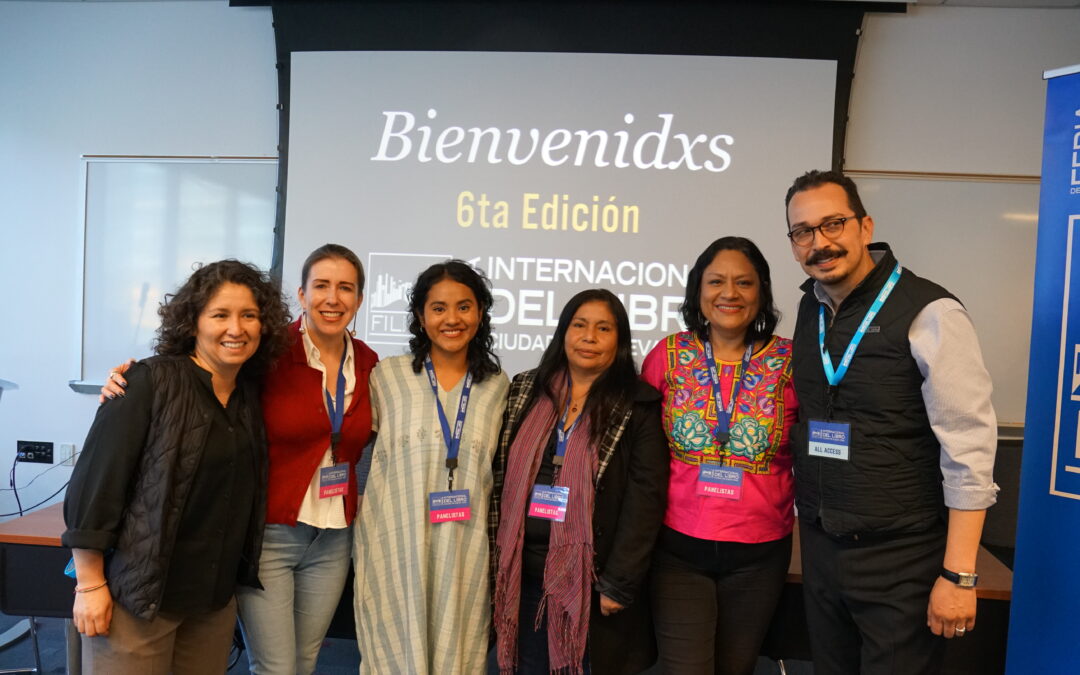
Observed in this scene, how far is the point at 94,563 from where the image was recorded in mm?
1563

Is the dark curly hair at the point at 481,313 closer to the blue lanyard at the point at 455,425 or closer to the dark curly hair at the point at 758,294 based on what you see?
the blue lanyard at the point at 455,425

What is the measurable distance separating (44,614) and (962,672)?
3079 millimetres

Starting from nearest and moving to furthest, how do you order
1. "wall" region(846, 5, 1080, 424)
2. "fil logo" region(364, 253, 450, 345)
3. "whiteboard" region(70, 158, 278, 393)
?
"wall" region(846, 5, 1080, 424) → "fil logo" region(364, 253, 450, 345) → "whiteboard" region(70, 158, 278, 393)

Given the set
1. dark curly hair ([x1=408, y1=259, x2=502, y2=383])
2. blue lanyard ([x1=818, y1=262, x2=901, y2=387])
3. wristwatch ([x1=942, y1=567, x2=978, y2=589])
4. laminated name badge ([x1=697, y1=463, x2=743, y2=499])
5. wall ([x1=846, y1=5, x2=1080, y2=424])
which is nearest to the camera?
wristwatch ([x1=942, y1=567, x2=978, y2=589])

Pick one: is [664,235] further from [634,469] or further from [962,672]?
[962,672]

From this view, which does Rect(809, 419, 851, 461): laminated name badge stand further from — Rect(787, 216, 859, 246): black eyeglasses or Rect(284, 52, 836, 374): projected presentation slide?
Rect(284, 52, 836, 374): projected presentation slide

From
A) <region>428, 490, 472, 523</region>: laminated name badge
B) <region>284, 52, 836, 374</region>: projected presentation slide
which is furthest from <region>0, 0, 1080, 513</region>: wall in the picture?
<region>428, 490, 472, 523</region>: laminated name badge

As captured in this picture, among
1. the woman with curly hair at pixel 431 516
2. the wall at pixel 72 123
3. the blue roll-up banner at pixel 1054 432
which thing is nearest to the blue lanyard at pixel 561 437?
the woman with curly hair at pixel 431 516

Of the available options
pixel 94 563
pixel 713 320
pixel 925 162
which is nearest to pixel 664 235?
pixel 925 162

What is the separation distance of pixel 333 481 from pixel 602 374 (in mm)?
822

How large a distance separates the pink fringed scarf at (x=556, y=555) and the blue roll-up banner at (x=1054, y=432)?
1.28 meters

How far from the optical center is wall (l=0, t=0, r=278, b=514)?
3.99m

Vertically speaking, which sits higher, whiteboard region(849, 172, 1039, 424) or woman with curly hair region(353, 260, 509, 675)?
whiteboard region(849, 172, 1039, 424)

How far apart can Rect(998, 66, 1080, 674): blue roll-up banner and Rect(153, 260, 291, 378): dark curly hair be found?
212 cm
